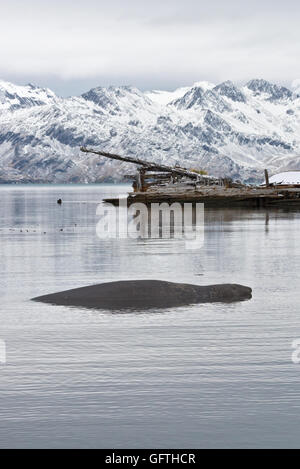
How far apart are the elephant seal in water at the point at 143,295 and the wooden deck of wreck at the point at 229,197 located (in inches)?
5022

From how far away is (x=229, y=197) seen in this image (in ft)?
550

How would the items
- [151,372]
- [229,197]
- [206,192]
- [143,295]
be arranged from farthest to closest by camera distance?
[206,192]
[229,197]
[143,295]
[151,372]

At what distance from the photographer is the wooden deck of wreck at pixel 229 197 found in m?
165

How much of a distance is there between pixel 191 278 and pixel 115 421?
26.7 metres

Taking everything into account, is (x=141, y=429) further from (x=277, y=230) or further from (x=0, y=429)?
(x=277, y=230)

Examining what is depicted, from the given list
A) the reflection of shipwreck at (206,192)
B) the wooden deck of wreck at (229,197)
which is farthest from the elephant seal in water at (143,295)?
the reflection of shipwreck at (206,192)

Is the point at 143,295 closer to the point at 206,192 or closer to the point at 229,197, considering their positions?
the point at 229,197

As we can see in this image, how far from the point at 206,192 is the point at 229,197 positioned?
5.04 metres

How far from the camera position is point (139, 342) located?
83.5 ft

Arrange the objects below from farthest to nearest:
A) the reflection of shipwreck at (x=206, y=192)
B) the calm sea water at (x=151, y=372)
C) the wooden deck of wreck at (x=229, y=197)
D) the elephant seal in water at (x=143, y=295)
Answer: the reflection of shipwreck at (x=206, y=192) → the wooden deck of wreck at (x=229, y=197) → the elephant seal in water at (x=143, y=295) → the calm sea water at (x=151, y=372)

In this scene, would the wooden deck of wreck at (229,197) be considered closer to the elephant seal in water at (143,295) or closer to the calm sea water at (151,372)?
the calm sea water at (151,372)

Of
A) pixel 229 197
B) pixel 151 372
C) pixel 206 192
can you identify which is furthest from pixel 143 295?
pixel 206 192

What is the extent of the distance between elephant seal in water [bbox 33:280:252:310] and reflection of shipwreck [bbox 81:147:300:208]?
127968 mm
